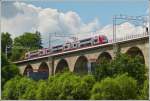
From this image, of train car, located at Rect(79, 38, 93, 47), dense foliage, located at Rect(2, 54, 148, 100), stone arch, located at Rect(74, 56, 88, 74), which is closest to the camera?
dense foliage, located at Rect(2, 54, 148, 100)

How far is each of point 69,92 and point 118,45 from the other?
16.3ft

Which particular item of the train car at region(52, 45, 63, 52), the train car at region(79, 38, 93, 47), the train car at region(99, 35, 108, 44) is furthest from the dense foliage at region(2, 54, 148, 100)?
the train car at region(52, 45, 63, 52)

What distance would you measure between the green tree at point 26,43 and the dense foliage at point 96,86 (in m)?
5.23

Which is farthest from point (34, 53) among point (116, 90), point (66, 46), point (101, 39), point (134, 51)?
point (116, 90)

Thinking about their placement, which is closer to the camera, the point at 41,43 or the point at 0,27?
the point at 0,27

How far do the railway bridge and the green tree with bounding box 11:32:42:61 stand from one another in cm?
52

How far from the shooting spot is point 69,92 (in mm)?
8125

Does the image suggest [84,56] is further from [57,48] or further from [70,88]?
[70,88]

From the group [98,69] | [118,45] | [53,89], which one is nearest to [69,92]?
[53,89]

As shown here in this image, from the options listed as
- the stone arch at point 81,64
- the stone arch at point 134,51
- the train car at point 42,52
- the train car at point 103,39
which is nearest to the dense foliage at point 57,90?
the stone arch at point 134,51

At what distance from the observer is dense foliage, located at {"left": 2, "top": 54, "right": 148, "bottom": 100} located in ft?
22.6

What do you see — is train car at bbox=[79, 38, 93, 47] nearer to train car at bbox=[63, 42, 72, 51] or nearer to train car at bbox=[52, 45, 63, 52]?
train car at bbox=[63, 42, 72, 51]

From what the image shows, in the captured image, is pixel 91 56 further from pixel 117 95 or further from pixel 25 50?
pixel 117 95

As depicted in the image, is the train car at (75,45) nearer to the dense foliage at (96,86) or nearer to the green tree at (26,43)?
the green tree at (26,43)
